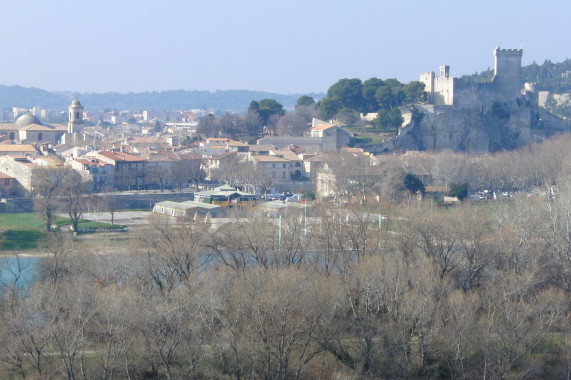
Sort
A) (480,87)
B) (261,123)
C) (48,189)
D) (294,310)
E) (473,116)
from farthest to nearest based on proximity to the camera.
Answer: (261,123) → (480,87) → (473,116) → (48,189) → (294,310)

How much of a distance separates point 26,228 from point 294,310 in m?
14.0

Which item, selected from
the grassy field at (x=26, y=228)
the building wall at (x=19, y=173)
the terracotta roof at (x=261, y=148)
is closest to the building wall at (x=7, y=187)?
the building wall at (x=19, y=173)

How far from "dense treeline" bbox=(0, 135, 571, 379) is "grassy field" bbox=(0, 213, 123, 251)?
5.47 meters

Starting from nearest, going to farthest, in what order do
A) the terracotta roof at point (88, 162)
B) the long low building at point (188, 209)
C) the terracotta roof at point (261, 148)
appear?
the long low building at point (188, 209), the terracotta roof at point (88, 162), the terracotta roof at point (261, 148)

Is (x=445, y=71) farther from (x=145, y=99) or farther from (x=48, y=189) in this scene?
(x=145, y=99)

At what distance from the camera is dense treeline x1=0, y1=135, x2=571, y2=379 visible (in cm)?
1493

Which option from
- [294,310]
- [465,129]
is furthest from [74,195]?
[465,129]

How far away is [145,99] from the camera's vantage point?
180 meters

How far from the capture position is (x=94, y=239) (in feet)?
85.5

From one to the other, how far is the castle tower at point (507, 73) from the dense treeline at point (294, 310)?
91.0ft

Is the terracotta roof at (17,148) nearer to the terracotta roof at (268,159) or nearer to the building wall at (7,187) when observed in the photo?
the building wall at (7,187)

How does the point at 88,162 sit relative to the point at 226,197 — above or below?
above

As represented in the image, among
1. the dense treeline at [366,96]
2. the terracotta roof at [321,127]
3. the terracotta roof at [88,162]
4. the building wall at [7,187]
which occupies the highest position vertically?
the dense treeline at [366,96]

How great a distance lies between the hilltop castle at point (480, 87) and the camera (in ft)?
148
